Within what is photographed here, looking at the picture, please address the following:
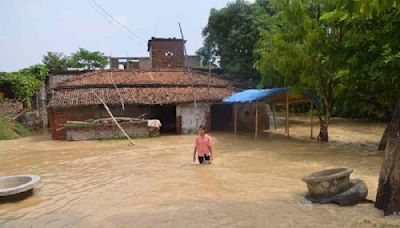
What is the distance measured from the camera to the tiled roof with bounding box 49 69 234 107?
22.4 metres

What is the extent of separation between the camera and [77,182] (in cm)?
1086

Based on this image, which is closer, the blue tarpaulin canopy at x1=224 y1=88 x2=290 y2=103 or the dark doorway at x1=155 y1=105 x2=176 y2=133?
the blue tarpaulin canopy at x1=224 y1=88 x2=290 y2=103

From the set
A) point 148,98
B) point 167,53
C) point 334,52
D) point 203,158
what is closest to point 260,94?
point 334,52

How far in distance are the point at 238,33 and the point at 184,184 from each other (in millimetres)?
20101

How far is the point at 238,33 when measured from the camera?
28.2 m

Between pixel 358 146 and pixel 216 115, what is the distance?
1152 centimetres

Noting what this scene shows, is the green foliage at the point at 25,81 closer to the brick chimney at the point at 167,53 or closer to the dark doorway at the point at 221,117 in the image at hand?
the brick chimney at the point at 167,53

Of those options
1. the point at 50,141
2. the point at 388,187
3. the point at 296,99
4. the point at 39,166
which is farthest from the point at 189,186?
the point at 50,141

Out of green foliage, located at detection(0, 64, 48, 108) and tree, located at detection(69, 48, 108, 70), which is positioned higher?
tree, located at detection(69, 48, 108, 70)

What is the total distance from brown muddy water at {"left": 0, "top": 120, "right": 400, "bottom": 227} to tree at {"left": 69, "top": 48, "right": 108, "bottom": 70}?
19.9m

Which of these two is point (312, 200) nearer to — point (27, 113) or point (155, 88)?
point (155, 88)

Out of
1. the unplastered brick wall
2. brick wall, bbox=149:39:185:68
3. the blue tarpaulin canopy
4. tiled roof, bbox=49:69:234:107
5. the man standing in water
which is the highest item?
brick wall, bbox=149:39:185:68

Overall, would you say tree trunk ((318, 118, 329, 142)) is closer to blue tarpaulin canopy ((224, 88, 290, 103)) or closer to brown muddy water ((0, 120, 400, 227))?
brown muddy water ((0, 120, 400, 227))

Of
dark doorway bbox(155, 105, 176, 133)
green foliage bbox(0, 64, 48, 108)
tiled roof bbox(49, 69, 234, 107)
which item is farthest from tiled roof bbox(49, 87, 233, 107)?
green foliage bbox(0, 64, 48, 108)
